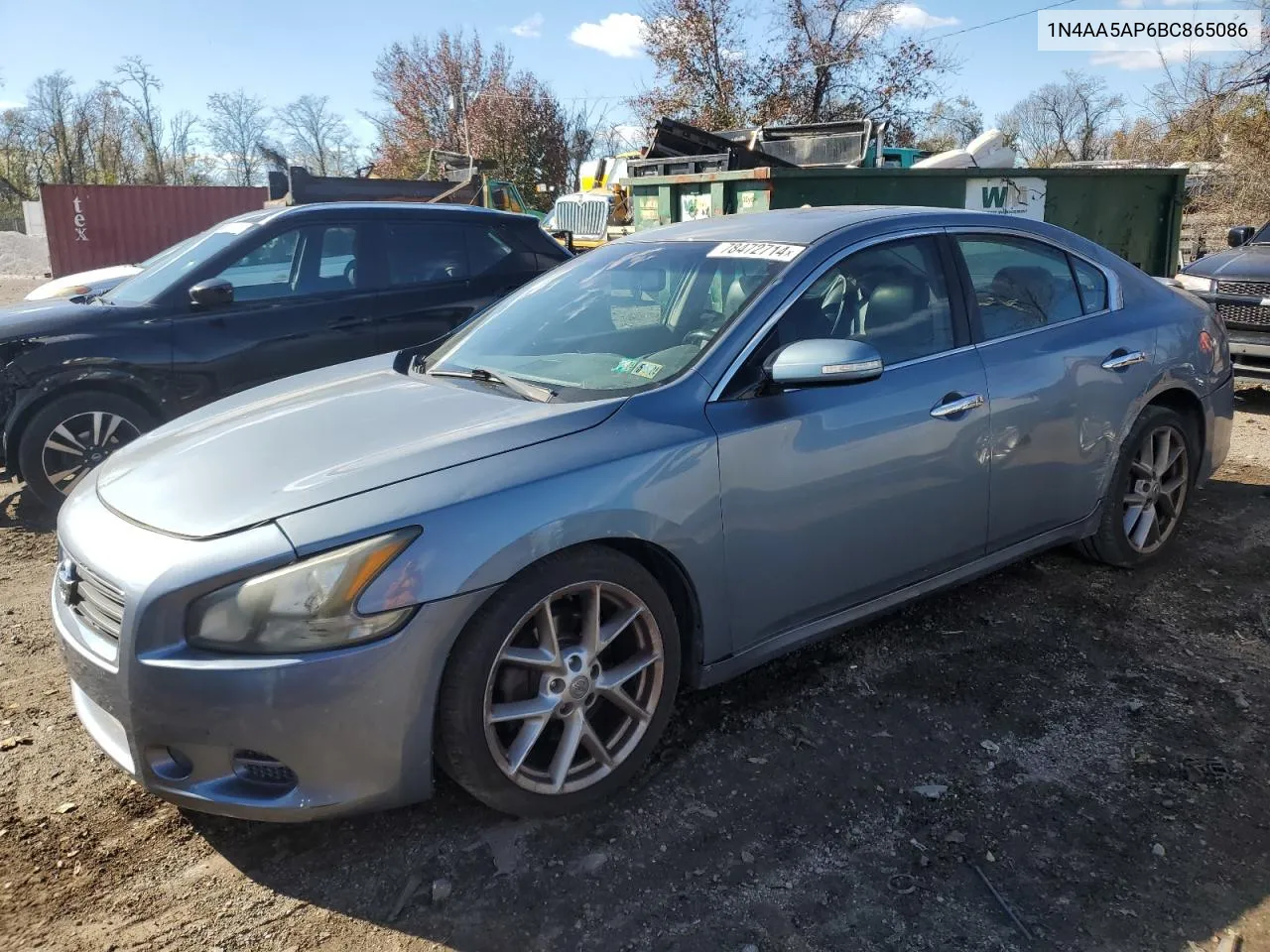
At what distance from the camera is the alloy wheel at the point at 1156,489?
433 centimetres

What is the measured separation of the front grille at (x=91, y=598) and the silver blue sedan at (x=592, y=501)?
11 millimetres

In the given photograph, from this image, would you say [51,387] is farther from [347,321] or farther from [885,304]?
[885,304]

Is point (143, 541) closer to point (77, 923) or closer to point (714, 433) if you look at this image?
point (77, 923)

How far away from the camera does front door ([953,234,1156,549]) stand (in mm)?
3643

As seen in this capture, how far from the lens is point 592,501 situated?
8.48 ft

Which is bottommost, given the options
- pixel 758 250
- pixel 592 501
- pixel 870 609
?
pixel 870 609

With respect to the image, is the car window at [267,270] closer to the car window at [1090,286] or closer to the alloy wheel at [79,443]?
the alloy wheel at [79,443]

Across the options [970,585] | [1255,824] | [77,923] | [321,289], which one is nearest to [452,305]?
[321,289]

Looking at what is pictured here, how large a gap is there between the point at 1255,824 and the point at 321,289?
5622mm

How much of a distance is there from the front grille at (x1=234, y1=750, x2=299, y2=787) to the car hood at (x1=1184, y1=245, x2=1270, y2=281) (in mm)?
8410

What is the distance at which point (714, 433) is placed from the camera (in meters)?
2.87

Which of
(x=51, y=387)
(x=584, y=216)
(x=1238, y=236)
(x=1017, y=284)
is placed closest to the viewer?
(x=1017, y=284)

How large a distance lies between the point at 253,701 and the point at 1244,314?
8.33 m

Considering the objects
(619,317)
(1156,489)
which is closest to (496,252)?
(619,317)
